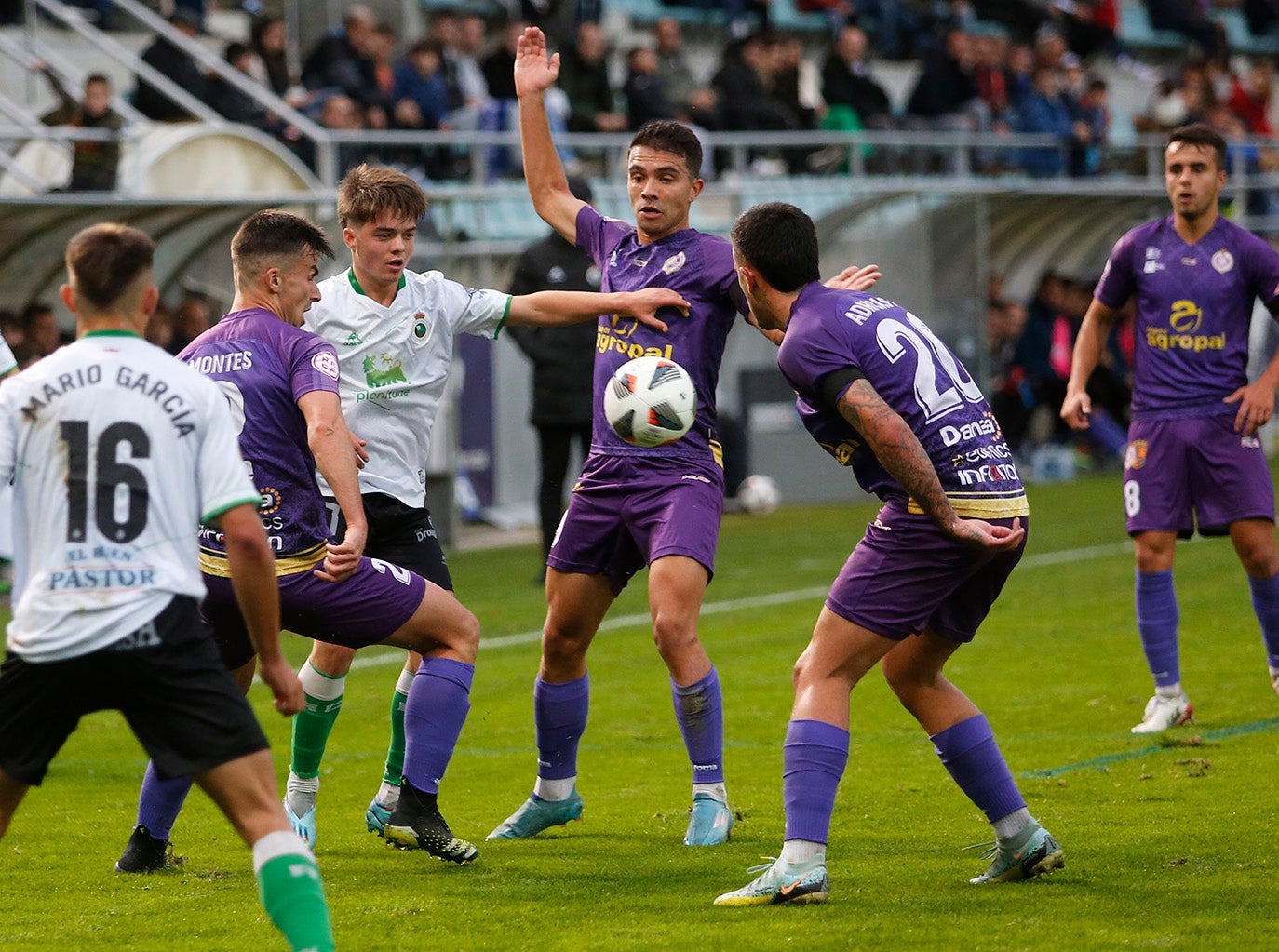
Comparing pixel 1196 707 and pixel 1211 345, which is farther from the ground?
pixel 1211 345

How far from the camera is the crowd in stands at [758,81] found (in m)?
17.5

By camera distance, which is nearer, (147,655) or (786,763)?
(147,655)

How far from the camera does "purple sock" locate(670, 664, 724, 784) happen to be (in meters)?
5.91

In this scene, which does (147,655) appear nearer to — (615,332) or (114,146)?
(615,332)

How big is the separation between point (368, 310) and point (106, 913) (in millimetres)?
2129

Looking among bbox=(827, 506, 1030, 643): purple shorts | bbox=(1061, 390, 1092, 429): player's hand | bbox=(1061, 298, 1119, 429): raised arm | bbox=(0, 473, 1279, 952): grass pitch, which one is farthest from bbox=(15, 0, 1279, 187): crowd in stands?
bbox=(827, 506, 1030, 643): purple shorts

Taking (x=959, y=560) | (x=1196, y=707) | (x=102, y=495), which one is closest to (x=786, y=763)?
(x=959, y=560)

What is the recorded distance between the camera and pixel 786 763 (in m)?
4.94

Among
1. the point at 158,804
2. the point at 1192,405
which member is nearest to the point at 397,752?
the point at 158,804

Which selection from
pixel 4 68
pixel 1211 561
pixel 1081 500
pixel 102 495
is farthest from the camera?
pixel 1081 500

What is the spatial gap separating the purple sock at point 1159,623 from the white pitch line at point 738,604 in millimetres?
2839

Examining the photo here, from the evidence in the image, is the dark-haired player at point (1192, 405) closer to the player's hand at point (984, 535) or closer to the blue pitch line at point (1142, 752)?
the blue pitch line at point (1142, 752)

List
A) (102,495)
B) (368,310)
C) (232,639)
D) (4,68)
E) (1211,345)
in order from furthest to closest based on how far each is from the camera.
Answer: (4,68) → (1211,345) → (368,310) → (232,639) → (102,495)

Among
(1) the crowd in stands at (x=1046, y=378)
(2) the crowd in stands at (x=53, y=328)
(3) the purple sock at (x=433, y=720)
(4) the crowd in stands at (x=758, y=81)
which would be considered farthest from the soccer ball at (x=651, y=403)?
(1) the crowd in stands at (x=1046, y=378)
